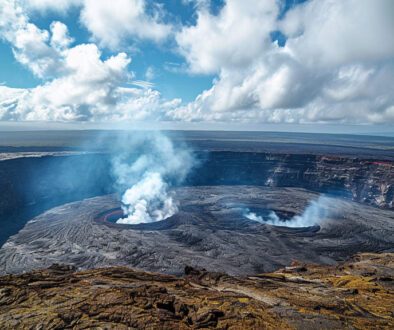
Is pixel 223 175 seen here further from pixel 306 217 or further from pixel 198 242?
pixel 198 242

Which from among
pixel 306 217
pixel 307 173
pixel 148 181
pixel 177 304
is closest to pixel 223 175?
pixel 148 181

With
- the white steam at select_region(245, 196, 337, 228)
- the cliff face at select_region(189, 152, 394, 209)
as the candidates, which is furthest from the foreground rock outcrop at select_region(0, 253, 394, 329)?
the cliff face at select_region(189, 152, 394, 209)

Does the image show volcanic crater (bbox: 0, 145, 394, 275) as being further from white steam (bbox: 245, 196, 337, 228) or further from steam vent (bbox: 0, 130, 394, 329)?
white steam (bbox: 245, 196, 337, 228)

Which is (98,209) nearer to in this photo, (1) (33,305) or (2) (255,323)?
(1) (33,305)

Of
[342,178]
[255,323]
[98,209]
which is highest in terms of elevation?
[255,323]

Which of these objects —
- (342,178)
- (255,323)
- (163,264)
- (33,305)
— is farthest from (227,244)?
(342,178)

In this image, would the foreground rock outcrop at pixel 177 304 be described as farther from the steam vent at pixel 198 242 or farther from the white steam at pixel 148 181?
the white steam at pixel 148 181
